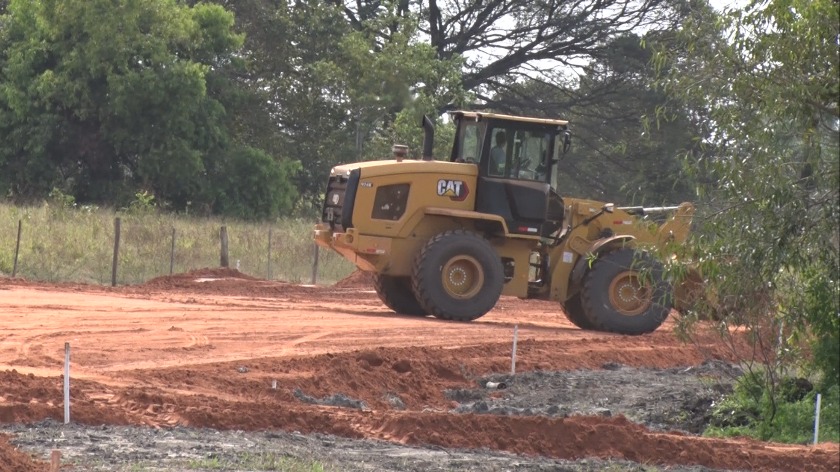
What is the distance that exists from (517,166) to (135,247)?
13.5m

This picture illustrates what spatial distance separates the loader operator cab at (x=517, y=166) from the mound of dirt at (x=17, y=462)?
1264 centimetres

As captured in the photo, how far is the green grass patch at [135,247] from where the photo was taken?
3112cm

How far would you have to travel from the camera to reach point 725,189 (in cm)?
1232

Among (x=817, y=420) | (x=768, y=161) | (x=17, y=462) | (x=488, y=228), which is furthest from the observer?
(x=488, y=228)

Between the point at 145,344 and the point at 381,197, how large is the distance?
5138 millimetres

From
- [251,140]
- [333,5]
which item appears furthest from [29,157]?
[333,5]

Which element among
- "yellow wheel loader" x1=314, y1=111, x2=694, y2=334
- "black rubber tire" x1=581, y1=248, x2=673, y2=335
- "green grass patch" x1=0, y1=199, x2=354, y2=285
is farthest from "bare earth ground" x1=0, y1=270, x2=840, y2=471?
"green grass patch" x1=0, y1=199, x2=354, y2=285

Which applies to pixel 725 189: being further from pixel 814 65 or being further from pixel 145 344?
pixel 145 344

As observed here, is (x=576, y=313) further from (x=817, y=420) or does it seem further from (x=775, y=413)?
(x=817, y=420)

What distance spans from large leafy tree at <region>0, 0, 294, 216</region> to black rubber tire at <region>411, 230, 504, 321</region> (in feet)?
61.1

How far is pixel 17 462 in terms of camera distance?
9.92 meters

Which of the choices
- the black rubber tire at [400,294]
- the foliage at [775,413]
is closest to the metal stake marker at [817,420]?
the foliage at [775,413]

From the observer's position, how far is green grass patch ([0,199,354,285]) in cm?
3112

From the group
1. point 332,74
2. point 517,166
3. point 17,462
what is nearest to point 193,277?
point 517,166
